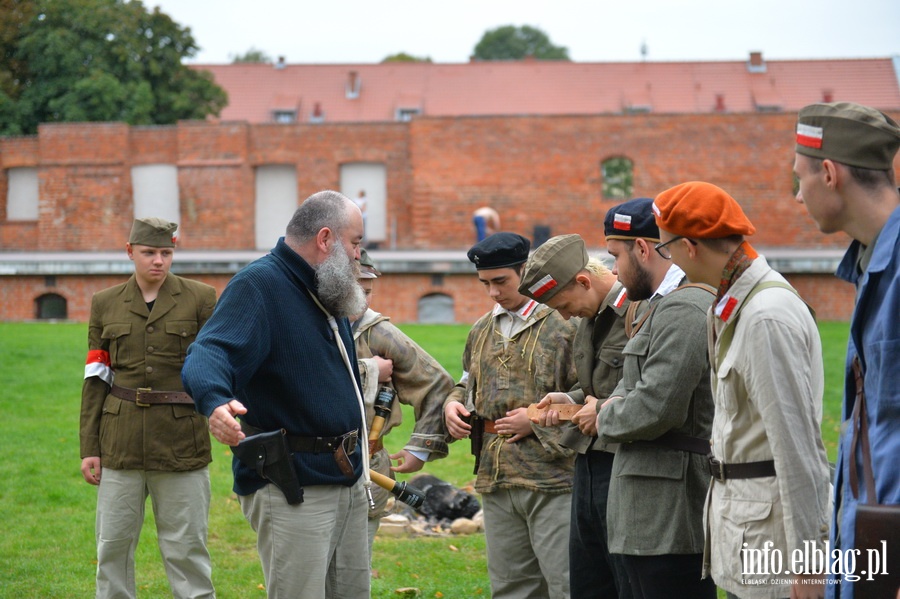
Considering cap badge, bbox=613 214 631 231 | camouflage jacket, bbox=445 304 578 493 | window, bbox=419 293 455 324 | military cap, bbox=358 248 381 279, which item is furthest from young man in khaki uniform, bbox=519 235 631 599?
window, bbox=419 293 455 324

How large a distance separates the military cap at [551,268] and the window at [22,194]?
128 ft

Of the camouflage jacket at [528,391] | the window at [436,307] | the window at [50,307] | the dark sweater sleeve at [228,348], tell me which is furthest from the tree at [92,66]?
the dark sweater sleeve at [228,348]

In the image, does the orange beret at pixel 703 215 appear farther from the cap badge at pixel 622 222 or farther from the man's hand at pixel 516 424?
the man's hand at pixel 516 424

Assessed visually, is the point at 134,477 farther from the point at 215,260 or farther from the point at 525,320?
the point at 215,260

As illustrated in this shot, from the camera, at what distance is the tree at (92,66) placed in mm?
37562

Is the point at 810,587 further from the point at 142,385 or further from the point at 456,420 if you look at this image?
the point at 142,385

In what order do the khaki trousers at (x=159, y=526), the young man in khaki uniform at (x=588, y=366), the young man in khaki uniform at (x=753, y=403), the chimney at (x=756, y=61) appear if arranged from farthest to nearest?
the chimney at (x=756, y=61)
the khaki trousers at (x=159, y=526)
the young man in khaki uniform at (x=588, y=366)
the young man in khaki uniform at (x=753, y=403)

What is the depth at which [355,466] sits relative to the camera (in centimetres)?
399

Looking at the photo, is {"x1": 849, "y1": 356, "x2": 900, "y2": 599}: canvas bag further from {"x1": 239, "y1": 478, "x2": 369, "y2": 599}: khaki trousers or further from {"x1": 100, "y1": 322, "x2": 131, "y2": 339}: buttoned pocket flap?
{"x1": 100, "y1": 322, "x2": 131, "y2": 339}: buttoned pocket flap

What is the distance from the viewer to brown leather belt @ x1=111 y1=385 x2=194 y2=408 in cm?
542

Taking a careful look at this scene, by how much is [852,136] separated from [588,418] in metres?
1.71

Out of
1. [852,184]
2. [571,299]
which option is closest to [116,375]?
[571,299]

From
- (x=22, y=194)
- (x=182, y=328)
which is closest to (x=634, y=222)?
(x=182, y=328)

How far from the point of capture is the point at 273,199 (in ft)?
128
